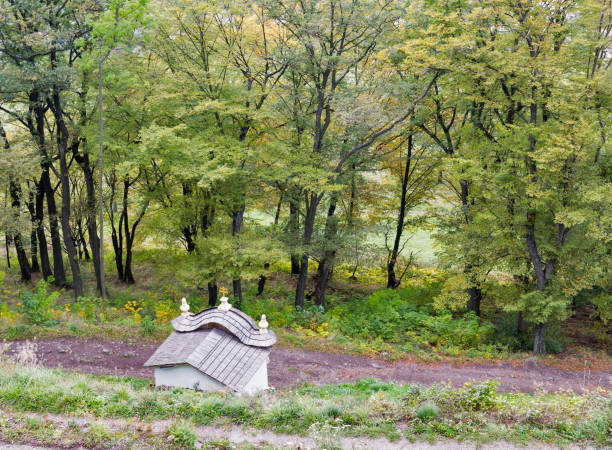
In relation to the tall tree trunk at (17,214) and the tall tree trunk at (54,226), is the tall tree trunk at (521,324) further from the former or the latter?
the tall tree trunk at (54,226)

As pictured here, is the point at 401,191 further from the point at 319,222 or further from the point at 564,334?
the point at 564,334

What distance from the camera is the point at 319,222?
21.3 meters

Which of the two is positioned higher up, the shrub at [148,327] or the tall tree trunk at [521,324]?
the shrub at [148,327]

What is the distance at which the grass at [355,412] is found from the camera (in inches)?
254

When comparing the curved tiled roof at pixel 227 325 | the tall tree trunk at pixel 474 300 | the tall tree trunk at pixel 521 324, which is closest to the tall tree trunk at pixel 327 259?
the tall tree trunk at pixel 474 300

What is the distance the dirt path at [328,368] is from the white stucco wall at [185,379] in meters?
1.45

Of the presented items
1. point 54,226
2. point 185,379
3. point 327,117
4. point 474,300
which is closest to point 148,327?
point 185,379

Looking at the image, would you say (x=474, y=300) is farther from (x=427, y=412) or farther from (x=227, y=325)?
(x=427, y=412)

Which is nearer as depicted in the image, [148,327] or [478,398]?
[478,398]

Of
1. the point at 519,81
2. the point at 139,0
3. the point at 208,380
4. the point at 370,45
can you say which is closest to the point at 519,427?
the point at 208,380

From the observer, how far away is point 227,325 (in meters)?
10.0

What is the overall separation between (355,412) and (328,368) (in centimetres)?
547

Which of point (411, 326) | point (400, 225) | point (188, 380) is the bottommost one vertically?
point (411, 326)

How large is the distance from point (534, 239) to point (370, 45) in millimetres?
8522
